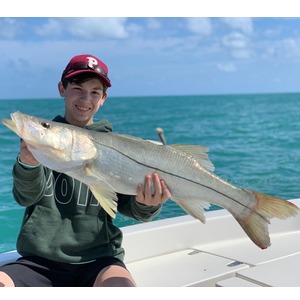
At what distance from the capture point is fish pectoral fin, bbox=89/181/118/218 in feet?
8.16

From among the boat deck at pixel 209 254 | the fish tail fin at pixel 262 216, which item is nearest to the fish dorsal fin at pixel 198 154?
the fish tail fin at pixel 262 216

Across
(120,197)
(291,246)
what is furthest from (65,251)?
(291,246)

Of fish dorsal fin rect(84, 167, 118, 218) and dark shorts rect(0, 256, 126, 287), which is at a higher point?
fish dorsal fin rect(84, 167, 118, 218)

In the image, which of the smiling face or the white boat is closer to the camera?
the smiling face

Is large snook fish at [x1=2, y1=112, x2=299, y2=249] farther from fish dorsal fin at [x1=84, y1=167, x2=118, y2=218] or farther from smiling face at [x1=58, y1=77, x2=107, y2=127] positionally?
smiling face at [x1=58, y1=77, x2=107, y2=127]

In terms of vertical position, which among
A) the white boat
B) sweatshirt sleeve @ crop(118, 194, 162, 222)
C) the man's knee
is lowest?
the man's knee

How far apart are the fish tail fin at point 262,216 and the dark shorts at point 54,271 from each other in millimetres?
811

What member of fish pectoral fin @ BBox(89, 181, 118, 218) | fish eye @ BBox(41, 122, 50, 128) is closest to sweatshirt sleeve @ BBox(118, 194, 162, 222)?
fish pectoral fin @ BBox(89, 181, 118, 218)

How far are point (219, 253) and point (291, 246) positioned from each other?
647mm

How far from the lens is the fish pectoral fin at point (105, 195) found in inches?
98.0

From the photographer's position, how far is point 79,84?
9.87ft

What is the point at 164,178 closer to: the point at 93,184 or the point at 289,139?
the point at 93,184

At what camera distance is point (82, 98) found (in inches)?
118

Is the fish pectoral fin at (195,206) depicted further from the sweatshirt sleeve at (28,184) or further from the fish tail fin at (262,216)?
the sweatshirt sleeve at (28,184)
